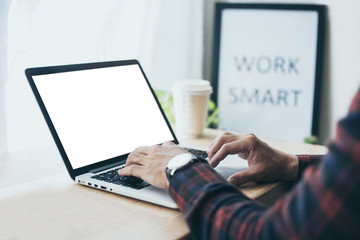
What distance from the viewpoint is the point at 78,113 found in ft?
3.61

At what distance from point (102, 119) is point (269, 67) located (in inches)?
38.8

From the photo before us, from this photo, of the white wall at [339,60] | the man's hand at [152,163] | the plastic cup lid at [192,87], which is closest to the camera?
the man's hand at [152,163]

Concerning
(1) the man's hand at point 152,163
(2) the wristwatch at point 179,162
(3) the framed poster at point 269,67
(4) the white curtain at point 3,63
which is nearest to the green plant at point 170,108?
(3) the framed poster at point 269,67

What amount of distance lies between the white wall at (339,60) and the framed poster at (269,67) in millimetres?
40

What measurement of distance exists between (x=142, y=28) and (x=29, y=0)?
0.49m

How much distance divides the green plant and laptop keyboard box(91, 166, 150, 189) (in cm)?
62

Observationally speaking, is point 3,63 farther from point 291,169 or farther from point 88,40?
point 291,169

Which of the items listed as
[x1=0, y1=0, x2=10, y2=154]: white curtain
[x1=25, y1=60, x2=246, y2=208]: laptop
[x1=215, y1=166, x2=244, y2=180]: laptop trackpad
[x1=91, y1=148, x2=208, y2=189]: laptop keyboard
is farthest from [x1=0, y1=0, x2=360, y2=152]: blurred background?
[x1=215, y1=166, x2=244, y2=180]: laptop trackpad

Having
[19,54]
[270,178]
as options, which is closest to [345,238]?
[270,178]

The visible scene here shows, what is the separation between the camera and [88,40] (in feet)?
4.91

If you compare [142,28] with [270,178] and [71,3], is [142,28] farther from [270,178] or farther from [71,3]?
[270,178]

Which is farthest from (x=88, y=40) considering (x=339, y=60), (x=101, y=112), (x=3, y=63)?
(x=339, y=60)

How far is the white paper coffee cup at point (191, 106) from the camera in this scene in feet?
4.76

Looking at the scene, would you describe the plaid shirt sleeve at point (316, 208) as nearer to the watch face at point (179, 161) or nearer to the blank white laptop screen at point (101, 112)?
the watch face at point (179, 161)
